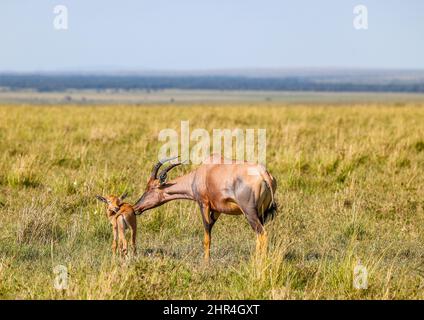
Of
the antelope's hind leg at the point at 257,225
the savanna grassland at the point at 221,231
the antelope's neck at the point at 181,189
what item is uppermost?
the antelope's neck at the point at 181,189

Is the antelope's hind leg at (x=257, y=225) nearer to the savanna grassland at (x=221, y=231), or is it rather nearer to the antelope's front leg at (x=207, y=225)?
the savanna grassland at (x=221, y=231)

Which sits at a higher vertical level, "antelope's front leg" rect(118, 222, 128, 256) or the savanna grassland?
"antelope's front leg" rect(118, 222, 128, 256)

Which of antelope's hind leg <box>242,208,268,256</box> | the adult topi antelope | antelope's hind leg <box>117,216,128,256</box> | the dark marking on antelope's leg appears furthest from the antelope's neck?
antelope's hind leg <box>242,208,268,256</box>

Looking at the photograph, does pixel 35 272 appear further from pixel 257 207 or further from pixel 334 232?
pixel 334 232

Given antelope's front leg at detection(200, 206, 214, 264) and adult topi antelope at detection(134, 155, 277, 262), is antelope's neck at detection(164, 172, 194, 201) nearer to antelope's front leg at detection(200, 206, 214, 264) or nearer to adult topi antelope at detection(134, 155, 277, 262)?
adult topi antelope at detection(134, 155, 277, 262)

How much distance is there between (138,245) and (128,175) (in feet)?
15.2

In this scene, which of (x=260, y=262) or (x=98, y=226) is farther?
(x=98, y=226)

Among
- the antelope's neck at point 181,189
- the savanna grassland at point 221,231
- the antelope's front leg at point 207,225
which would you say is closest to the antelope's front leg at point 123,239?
the savanna grassland at point 221,231

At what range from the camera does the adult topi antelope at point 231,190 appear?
294 inches

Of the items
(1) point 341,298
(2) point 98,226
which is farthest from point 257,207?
(2) point 98,226

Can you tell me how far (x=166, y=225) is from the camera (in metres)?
9.77

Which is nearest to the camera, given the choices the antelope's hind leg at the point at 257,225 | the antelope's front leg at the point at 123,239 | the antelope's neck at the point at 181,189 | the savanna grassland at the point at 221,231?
the savanna grassland at the point at 221,231

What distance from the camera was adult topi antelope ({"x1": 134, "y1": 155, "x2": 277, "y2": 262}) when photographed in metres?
7.47

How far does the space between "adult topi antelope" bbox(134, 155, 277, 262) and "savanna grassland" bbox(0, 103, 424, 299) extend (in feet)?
1.14
